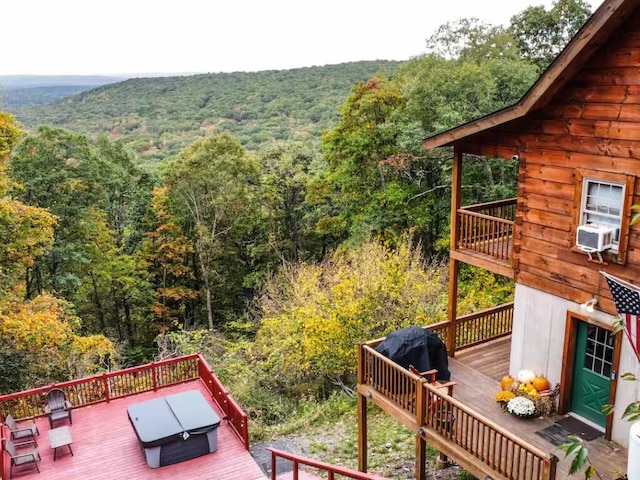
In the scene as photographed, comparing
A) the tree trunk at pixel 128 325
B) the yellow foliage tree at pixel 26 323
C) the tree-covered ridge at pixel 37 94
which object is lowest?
the tree trunk at pixel 128 325

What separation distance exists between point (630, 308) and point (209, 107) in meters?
56.7

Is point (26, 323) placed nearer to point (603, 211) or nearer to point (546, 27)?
point (603, 211)

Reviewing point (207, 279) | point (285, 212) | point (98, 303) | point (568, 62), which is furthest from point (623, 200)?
point (98, 303)

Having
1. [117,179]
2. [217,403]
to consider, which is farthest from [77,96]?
[217,403]

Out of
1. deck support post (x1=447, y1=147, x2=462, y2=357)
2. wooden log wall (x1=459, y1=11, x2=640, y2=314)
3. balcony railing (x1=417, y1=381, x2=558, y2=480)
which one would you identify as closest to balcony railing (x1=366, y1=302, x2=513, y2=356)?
deck support post (x1=447, y1=147, x2=462, y2=357)

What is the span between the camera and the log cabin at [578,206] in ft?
29.0

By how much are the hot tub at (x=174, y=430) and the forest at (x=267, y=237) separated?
186 inches

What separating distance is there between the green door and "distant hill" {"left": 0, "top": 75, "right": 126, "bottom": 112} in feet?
183

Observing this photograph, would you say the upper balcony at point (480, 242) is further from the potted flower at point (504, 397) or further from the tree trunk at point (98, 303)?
the tree trunk at point (98, 303)

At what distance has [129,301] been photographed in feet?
111

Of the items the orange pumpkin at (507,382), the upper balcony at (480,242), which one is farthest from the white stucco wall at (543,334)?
the upper balcony at (480,242)

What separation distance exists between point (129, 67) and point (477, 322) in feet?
241

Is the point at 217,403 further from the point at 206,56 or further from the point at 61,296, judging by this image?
the point at 206,56

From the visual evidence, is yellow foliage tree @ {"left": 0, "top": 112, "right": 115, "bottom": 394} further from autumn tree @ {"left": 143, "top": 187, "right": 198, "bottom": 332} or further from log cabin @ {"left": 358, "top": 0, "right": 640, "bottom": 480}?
log cabin @ {"left": 358, "top": 0, "right": 640, "bottom": 480}
